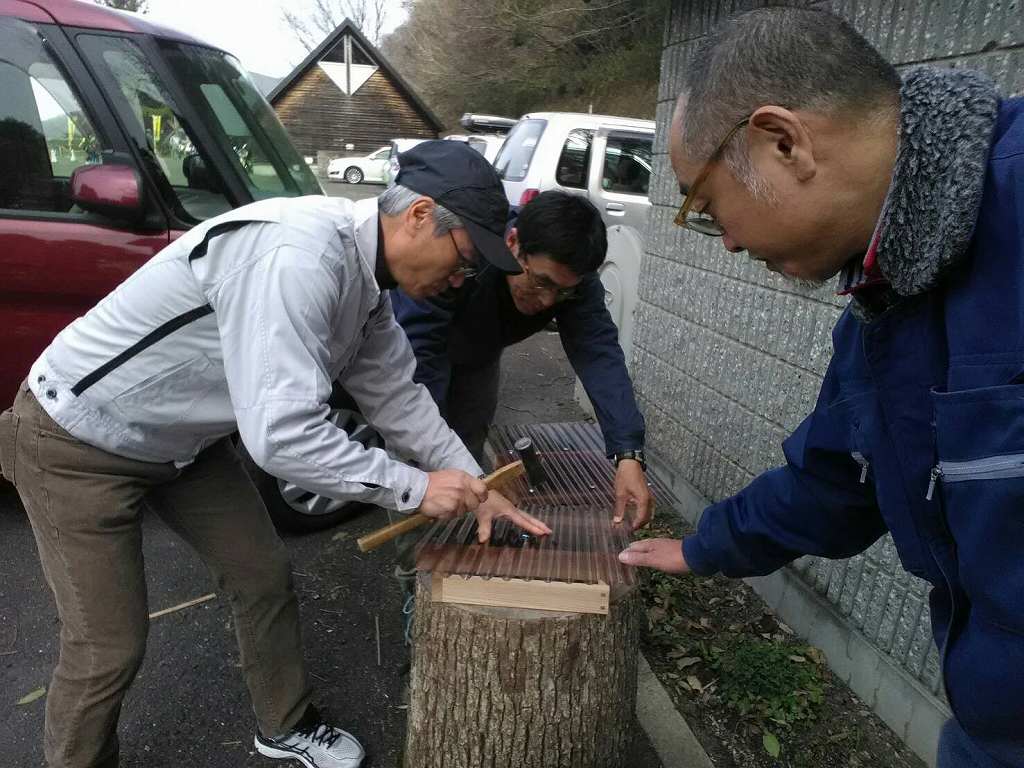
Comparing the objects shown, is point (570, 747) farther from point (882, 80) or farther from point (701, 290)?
point (701, 290)

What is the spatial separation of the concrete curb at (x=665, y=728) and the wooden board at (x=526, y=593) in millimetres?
680

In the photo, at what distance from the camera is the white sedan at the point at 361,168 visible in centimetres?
2480

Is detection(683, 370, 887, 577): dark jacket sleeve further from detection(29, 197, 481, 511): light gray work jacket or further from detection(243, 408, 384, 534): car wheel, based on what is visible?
detection(243, 408, 384, 534): car wheel

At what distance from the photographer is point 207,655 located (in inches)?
108

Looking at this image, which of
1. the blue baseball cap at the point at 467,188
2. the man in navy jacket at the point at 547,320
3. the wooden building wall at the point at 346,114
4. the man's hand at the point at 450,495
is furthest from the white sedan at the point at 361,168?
the man's hand at the point at 450,495

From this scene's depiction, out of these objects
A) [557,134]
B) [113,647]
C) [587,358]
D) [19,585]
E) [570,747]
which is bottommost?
[19,585]

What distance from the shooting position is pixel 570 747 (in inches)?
76.8

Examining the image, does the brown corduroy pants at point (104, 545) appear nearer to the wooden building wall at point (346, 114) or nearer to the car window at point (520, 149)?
the car window at point (520, 149)

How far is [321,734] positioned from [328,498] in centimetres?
121

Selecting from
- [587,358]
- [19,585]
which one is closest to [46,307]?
[19,585]

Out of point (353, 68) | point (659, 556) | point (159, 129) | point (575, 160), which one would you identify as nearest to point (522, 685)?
point (659, 556)

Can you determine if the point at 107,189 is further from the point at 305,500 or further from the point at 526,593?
the point at 526,593

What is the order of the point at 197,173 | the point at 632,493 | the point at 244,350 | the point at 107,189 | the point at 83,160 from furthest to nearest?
the point at 197,173 < the point at 83,160 < the point at 107,189 < the point at 632,493 < the point at 244,350

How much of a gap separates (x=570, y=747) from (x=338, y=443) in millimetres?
1080
